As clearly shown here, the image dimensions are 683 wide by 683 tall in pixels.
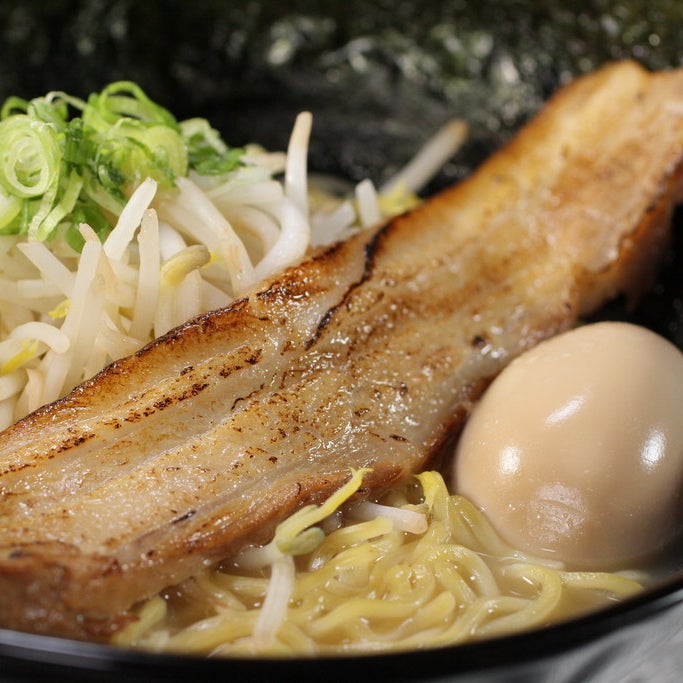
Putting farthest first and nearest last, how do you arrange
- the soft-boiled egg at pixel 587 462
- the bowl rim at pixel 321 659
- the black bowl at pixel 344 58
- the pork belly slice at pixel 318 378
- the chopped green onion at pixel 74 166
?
the black bowl at pixel 344 58 → the chopped green onion at pixel 74 166 → the soft-boiled egg at pixel 587 462 → the pork belly slice at pixel 318 378 → the bowl rim at pixel 321 659

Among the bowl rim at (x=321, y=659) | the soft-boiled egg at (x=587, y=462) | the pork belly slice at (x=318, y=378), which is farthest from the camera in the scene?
the soft-boiled egg at (x=587, y=462)

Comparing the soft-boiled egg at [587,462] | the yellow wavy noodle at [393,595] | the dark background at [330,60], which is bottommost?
the yellow wavy noodle at [393,595]

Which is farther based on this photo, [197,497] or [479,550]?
[479,550]

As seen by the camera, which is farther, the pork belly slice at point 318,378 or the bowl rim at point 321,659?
the pork belly slice at point 318,378

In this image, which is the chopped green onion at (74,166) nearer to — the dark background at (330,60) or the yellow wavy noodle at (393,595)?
the yellow wavy noodle at (393,595)

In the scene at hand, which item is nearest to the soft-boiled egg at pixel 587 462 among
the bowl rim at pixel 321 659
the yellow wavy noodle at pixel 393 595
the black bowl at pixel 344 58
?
the yellow wavy noodle at pixel 393 595

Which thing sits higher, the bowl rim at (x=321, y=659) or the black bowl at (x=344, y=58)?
the black bowl at (x=344, y=58)

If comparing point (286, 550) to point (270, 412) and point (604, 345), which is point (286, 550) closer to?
point (270, 412)

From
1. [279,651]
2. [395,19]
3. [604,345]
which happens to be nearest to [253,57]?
[395,19]
